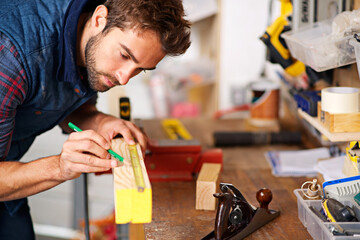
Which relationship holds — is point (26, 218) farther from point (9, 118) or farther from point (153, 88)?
point (153, 88)

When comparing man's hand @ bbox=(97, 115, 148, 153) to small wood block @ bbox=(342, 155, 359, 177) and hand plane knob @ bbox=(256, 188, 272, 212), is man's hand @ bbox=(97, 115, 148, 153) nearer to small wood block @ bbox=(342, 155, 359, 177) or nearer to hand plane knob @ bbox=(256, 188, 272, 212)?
hand plane knob @ bbox=(256, 188, 272, 212)

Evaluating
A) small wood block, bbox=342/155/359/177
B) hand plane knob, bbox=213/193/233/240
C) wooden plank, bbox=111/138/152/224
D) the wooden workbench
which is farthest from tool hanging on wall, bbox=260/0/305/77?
wooden plank, bbox=111/138/152/224

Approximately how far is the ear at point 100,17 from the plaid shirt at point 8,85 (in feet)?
0.86

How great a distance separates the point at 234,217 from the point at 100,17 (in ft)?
2.38

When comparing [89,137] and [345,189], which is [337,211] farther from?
[89,137]

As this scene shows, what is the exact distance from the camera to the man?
1252 millimetres

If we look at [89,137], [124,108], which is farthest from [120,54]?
[124,108]

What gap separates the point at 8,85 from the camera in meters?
1.25

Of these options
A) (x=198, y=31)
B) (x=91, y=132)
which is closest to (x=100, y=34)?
(x=91, y=132)

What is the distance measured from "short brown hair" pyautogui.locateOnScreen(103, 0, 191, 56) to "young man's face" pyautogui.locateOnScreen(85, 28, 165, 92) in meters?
0.02

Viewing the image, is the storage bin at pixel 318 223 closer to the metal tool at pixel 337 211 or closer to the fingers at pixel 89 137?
the metal tool at pixel 337 211

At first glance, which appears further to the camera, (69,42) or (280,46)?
(280,46)

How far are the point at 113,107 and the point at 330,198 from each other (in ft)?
6.48

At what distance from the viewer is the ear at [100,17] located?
140 cm
